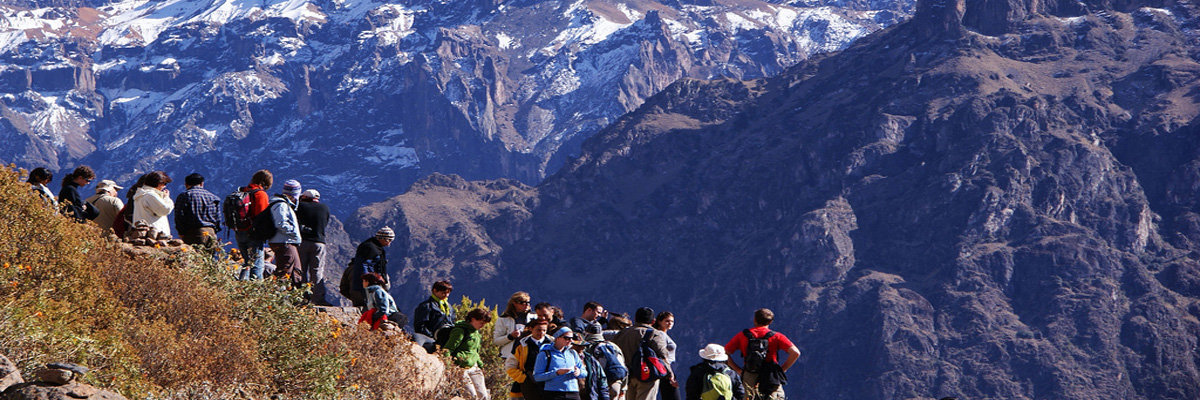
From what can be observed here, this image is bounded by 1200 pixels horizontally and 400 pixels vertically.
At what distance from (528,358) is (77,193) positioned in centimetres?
971

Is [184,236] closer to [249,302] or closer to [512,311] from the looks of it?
[249,302]

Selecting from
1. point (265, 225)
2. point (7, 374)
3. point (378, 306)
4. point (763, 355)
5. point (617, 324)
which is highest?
point (7, 374)

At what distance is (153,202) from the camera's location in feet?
79.0

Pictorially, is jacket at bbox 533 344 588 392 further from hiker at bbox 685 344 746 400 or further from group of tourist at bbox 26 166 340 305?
group of tourist at bbox 26 166 340 305

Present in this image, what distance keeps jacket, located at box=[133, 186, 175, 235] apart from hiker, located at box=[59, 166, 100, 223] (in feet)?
2.63

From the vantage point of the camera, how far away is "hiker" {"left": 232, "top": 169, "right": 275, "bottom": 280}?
24.5 m

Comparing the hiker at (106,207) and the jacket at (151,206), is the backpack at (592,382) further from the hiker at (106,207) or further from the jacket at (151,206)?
the hiker at (106,207)

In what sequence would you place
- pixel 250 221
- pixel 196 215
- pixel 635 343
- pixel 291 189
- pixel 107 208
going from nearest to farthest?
pixel 635 343 → pixel 196 215 → pixel 250 221 → pixel 291 189 → pixel 107 208

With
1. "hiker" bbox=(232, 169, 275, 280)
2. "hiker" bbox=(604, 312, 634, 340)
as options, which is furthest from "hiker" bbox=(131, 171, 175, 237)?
"hiker" bbox=(604, 312, 634, 340)

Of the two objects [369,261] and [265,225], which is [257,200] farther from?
[369,261]

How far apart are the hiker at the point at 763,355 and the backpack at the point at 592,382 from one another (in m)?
2.86

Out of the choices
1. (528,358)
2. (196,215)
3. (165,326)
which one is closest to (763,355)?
(528,358)

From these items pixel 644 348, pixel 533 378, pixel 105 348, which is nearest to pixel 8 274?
pixel 105 348

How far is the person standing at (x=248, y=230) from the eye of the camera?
2441 cm
